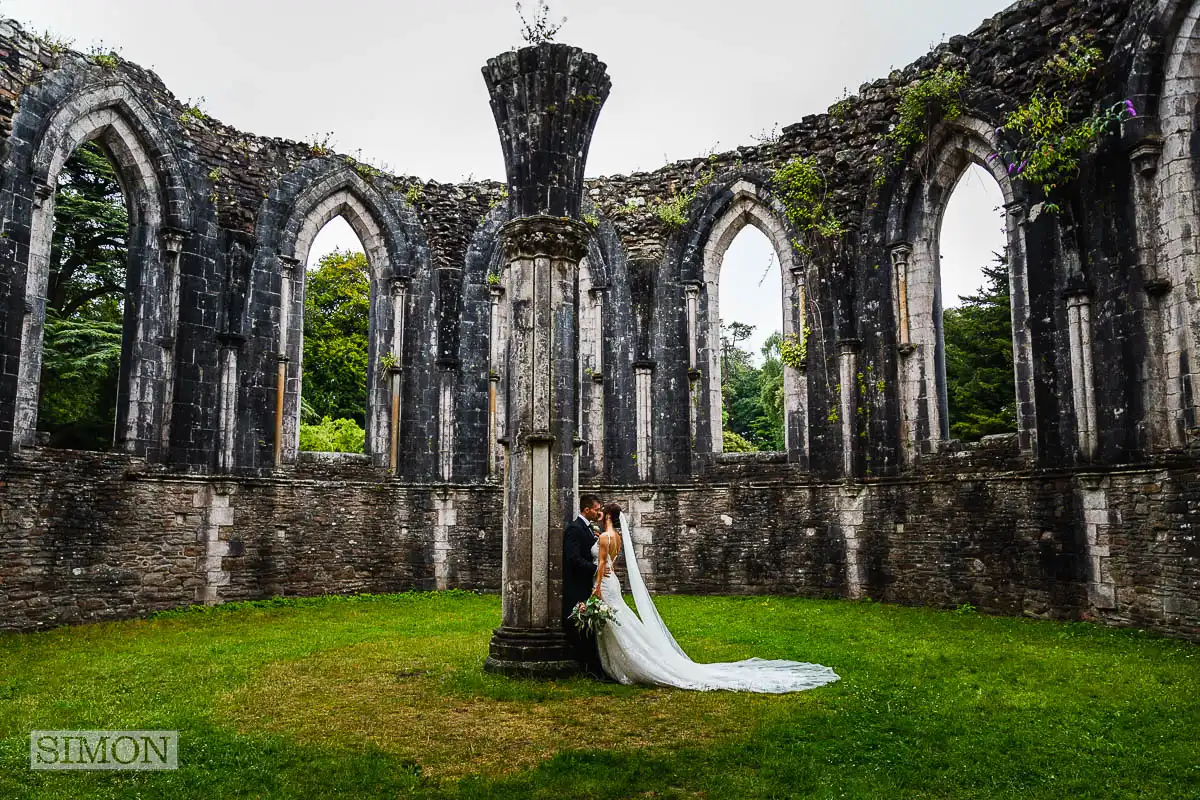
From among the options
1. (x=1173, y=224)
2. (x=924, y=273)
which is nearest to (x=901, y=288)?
(x=924, y=273)

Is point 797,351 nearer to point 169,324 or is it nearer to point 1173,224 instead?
point 1173,224

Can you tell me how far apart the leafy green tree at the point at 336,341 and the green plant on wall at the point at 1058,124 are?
18.8 metres

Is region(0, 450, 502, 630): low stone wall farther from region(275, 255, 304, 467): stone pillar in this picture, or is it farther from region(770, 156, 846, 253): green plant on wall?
region(770, 156, 846, 253): green plant on wall

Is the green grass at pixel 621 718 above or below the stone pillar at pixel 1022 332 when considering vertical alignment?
below

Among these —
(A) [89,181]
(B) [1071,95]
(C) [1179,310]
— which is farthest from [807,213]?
(A) [89,181]

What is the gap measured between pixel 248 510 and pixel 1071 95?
526 inches

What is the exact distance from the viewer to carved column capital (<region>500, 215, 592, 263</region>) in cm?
874

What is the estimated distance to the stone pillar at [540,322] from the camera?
8.23 m

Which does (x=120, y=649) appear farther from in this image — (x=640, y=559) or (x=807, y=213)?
(x=807, y=213)

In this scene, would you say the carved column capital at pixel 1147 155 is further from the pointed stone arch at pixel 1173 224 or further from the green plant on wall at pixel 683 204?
the green plant on wall at pixel 683 204

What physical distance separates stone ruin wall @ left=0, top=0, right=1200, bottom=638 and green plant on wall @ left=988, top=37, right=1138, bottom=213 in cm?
24

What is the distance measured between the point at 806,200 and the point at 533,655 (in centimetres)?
1039

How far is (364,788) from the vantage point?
503cm

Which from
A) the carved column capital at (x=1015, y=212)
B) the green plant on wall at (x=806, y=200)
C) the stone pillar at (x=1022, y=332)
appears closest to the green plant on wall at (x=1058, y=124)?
the carved column capital at (x=1015, y=212)
